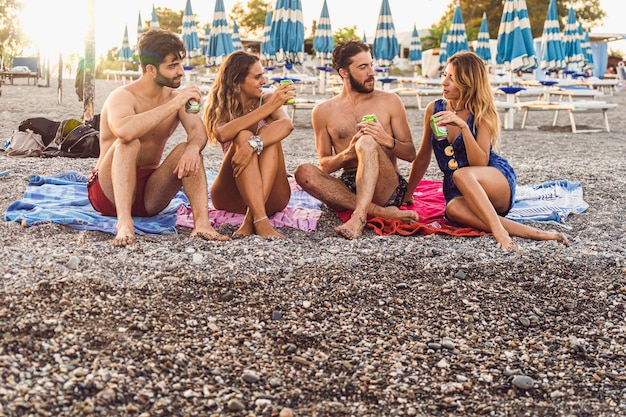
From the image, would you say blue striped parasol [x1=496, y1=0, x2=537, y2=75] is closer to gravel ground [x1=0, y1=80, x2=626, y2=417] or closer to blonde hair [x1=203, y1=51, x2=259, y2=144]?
gravel ground [x1=0, y1=80, x2=626, y2=417]

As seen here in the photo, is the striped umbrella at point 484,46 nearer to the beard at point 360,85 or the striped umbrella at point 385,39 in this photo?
the striped umbrella at point 385,39

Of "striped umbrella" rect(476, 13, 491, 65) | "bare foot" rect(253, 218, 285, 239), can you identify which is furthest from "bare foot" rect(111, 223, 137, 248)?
"striped umbrella" rect(476, 13, 491, 65)

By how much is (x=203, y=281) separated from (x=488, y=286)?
1343mm

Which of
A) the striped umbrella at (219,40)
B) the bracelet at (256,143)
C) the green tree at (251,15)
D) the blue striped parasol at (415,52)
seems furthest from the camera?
the green tree at (251,15)

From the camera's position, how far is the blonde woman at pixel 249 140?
3955 millimetres

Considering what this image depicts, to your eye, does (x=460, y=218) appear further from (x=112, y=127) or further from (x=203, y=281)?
(x=112, y=127)

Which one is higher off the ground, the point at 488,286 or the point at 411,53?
the point at 411,53

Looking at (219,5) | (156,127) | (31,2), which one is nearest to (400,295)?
(156,127)

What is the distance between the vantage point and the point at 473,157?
4.01 m

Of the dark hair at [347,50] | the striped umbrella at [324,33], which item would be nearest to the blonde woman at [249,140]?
the dark hair at [347,50]

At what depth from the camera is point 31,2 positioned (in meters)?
25.4

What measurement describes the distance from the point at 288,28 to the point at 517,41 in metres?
4.34

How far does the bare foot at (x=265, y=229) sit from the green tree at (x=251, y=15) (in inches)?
1628

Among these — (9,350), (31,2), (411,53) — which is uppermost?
(31,2)
